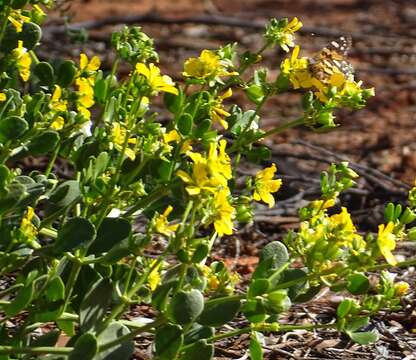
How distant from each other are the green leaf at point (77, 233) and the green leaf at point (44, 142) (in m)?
0.24

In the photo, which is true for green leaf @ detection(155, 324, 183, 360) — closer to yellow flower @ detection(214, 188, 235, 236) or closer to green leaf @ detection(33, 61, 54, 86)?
yellow flower @ detection(214, 188, 235, 236)

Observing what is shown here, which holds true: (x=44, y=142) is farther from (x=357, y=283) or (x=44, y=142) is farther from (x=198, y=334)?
(x=357, y=283)

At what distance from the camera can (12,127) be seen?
196cm

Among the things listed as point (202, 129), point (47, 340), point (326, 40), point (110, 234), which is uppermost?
point (326, 40)

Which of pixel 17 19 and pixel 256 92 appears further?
pixel 17 19

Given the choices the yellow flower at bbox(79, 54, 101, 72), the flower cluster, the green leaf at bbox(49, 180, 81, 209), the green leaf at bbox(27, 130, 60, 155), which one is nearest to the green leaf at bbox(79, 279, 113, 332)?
the flower cluster

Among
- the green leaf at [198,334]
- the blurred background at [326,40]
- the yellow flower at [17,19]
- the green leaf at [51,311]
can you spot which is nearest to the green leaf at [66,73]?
the yellow flower at [17,19]

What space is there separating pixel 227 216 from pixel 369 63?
4.83m

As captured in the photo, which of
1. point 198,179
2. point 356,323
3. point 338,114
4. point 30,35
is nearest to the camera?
point 198,179

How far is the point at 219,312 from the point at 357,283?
0.26 metres

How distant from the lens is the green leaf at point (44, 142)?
2.06m

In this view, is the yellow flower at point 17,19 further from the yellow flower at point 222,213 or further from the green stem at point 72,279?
the yellow flower at point 222,213

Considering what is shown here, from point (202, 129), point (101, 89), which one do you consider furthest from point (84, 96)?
point (202, 129)

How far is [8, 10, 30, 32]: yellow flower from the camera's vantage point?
2.15 meters
